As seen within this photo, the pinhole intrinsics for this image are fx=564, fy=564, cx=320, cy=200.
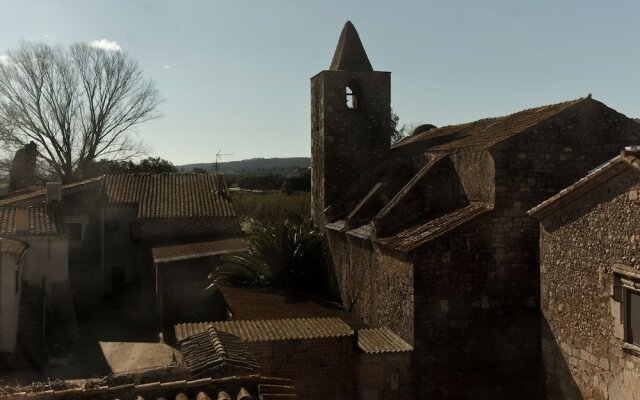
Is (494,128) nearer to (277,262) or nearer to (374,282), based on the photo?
(374,282)

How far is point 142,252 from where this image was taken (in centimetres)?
2319

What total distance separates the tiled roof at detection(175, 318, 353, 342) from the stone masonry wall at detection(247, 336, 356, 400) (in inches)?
4.4

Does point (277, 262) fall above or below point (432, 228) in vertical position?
below

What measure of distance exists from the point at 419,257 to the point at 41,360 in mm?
11430

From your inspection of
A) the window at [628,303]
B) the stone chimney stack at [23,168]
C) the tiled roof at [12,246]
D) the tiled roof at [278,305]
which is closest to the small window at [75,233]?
the tiled roof at [12,246]

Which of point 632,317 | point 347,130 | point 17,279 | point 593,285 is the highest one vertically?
point 347,130

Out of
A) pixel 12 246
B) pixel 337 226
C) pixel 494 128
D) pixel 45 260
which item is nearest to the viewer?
pixel 494 128

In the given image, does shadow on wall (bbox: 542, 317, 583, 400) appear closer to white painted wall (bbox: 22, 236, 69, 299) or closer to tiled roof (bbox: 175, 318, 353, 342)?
tiled roof (bbox: 175, 318, 353, 342)

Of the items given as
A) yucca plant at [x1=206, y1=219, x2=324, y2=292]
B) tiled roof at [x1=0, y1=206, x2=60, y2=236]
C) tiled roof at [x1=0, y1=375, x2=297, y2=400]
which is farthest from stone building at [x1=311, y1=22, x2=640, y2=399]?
tiled roof at [x1=0, y1=206, x2=60, y2=236]

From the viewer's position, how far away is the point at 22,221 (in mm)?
19281

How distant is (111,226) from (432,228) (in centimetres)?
1633

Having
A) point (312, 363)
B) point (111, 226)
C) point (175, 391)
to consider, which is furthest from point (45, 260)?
point (175, 391)

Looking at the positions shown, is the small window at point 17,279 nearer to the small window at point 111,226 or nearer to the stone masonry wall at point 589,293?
the small window at point 111,226

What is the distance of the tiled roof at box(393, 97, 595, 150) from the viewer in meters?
11.4
